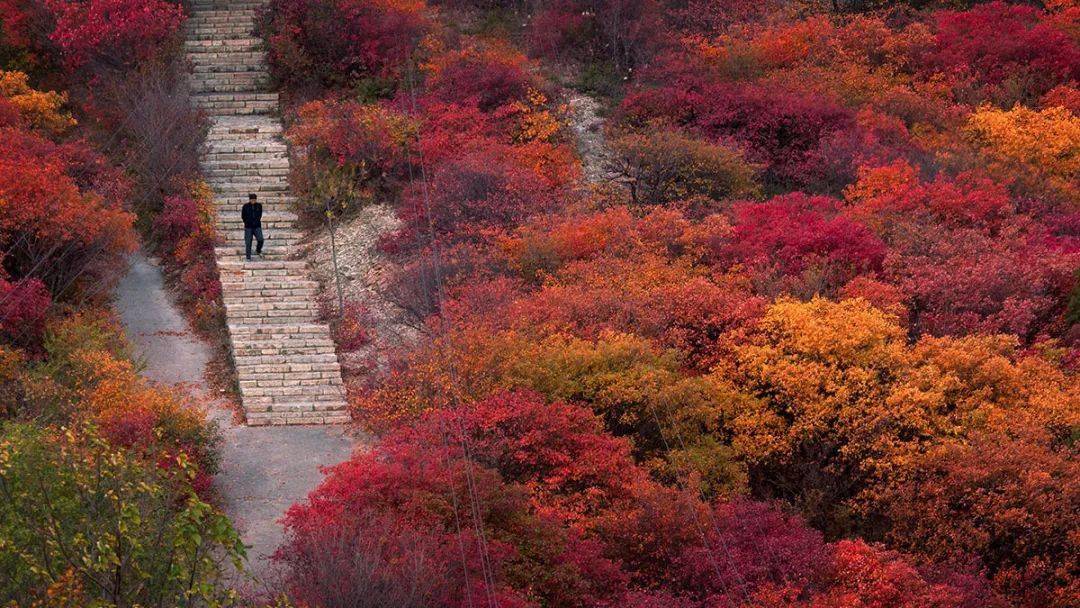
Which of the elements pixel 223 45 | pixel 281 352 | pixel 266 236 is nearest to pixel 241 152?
pixel 266 236

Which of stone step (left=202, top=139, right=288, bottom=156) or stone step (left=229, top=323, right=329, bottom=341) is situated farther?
stone step (left=202, top=139, right=288, bottom=156)

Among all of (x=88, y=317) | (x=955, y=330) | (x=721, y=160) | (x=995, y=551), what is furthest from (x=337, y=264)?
(x=995, y=551)

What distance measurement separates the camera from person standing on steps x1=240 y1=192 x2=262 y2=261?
97.7ft

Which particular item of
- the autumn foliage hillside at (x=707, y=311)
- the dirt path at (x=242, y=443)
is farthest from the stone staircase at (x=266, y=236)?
the autumn foliage hillside at (x=707, y=311)

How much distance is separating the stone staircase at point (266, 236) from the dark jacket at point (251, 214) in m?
0.87

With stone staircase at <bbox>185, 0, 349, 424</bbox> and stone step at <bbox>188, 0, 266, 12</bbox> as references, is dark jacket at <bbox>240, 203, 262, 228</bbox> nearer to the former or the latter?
stone staircase at <bbox>185, 0, 349, 424</bbox>

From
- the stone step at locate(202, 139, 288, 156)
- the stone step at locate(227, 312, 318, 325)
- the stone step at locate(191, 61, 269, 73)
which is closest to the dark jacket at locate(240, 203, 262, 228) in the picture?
the stone step at locate(227, 312, 318, 325)

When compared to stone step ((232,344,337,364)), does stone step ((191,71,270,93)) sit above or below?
above

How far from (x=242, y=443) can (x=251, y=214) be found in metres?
6.51

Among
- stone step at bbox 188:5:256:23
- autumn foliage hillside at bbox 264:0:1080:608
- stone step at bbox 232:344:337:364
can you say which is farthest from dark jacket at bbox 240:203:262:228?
stone step at bbox 188:5:256:23

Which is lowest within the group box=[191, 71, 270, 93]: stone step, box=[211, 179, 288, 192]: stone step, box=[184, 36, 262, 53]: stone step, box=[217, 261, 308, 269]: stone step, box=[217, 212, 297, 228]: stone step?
box=[217, 261, 308, 269]: stone step

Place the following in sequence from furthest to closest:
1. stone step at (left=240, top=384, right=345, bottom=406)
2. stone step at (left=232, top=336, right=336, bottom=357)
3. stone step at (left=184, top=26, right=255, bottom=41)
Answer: stone step at (left=184, top=26, right=255, bottom=41), stone step at (left=232, top=336, right=336, bottom=357), stone step at (left=240, top=384, right=345, bottom=406)

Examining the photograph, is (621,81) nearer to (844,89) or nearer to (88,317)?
(844,89)

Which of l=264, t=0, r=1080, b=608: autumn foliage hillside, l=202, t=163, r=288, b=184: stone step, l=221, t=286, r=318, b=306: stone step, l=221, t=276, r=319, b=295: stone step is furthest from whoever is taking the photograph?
l=202, t=163, r=288, b=184: stone step
